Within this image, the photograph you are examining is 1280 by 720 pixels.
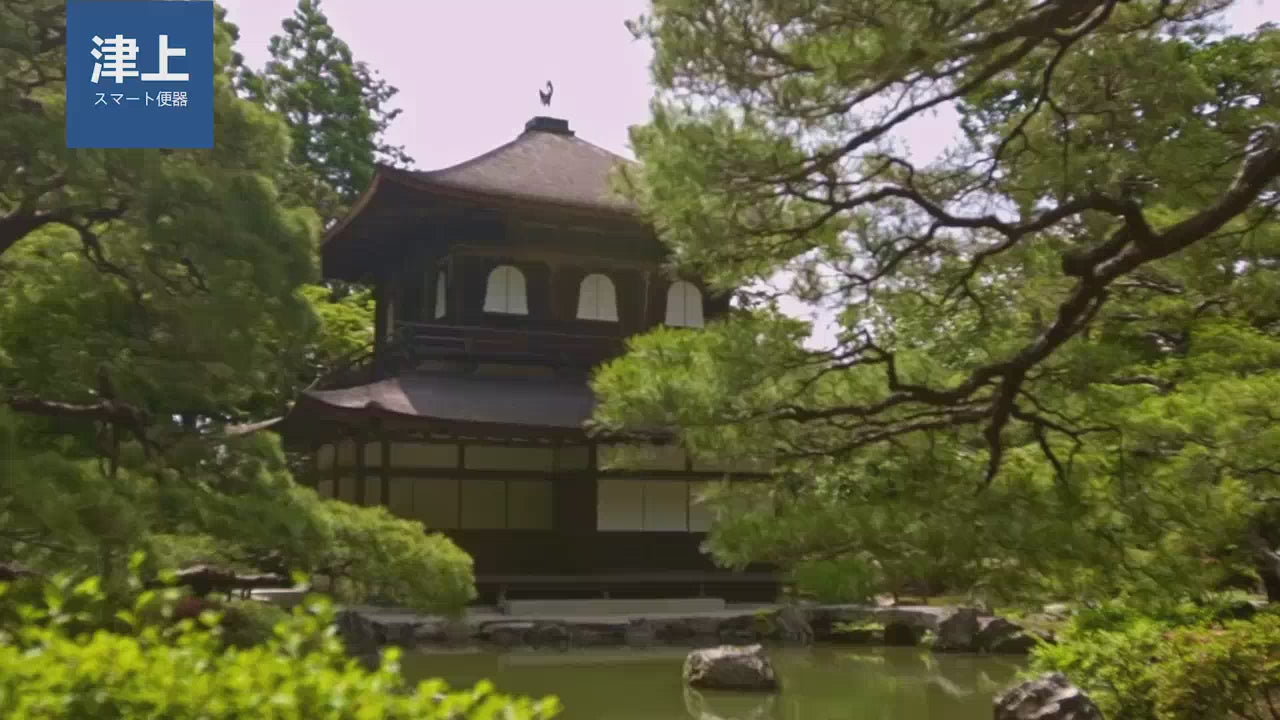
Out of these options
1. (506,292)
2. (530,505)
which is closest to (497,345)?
(506,292)

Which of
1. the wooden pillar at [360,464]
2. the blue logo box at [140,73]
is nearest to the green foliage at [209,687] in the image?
the blue logo box at [140,73]

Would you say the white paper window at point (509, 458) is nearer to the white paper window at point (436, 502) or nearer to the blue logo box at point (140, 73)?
the white paper window at point (436, 502)

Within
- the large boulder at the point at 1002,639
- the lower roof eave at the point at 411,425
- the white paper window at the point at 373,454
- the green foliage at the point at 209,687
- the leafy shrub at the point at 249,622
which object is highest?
the lower roof eave at the point at 411,425

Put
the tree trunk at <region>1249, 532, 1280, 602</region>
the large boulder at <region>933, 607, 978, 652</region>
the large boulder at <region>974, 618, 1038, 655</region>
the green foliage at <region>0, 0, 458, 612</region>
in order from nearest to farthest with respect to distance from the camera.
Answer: the tree trunk at <region>1249, 532, 1280, 602</region>
the green foliage at <region>0, 0, 458, 612</region>
the large boulder at <region>974, 618, 1038, 655</region>
the large boulder at <region>933, 607, 978, 652</region>

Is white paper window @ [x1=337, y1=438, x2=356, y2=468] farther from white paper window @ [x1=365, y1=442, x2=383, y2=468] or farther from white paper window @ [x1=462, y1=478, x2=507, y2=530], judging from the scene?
white paper window @ [x1=462, y1=478, x2=507, y2=530]

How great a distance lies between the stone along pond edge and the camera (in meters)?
15.4

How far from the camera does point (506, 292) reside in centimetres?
1822

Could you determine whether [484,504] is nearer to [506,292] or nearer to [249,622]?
[506,292]

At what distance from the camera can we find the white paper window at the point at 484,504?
58.1ft

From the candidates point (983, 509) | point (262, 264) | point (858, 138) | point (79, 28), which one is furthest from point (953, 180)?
point (79, 28)

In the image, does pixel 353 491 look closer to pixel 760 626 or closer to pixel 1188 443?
pixel 760 626

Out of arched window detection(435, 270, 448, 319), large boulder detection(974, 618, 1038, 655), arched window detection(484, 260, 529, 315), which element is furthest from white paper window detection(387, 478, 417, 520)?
large boulder detection(974, 618, 1038, 655)

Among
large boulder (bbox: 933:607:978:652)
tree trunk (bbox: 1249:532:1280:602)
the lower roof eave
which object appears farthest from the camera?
large boulder (bbox: 933:607:978:652)

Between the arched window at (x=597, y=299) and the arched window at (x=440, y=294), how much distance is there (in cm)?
202
